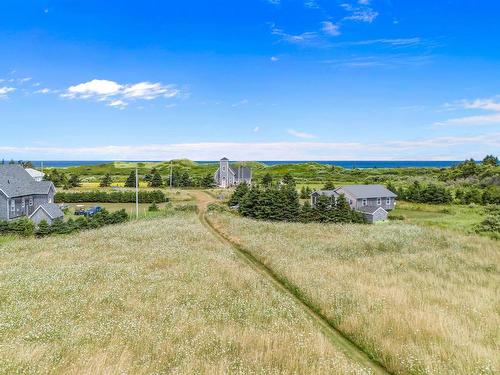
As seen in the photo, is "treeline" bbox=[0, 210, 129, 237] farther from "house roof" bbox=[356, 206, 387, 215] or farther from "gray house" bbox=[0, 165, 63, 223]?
"house roof" bbox=[356, 206, 387, 215]

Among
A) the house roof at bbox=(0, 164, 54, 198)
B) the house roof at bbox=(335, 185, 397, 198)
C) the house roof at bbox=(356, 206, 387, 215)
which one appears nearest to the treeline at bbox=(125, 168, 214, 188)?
the house roof at bbox=(0, 164, 54, 198)

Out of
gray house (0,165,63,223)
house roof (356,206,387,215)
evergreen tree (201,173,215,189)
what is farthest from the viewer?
evergreen tree (201,173,215,189)

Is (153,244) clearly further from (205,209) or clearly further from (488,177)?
(488,177)

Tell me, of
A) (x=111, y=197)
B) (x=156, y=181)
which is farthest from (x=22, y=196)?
(x=156, y=181)

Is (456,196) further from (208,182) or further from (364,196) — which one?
(208,182)

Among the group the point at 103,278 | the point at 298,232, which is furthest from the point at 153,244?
the point at 298,232

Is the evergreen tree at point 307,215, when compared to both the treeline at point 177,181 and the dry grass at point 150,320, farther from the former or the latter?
the treeline at point 177,181
